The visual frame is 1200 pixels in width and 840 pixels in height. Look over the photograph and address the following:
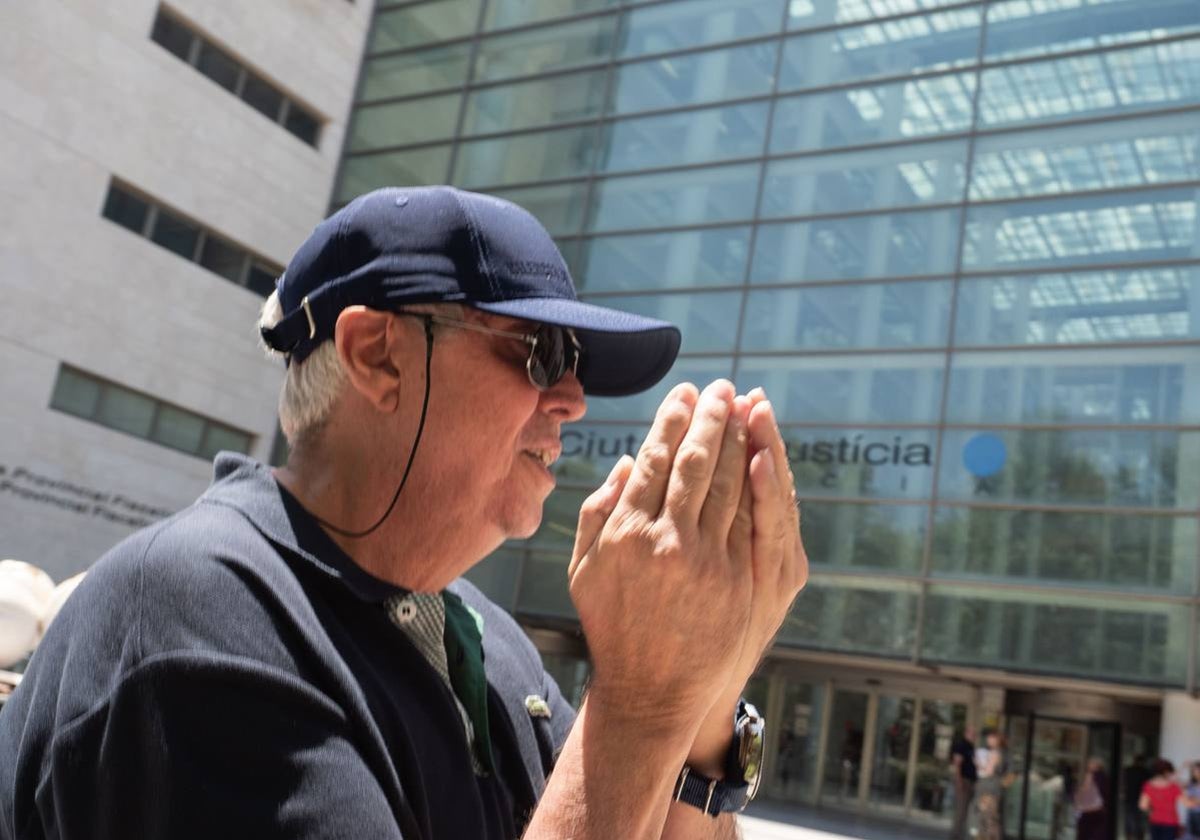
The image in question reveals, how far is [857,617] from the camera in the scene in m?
18.3

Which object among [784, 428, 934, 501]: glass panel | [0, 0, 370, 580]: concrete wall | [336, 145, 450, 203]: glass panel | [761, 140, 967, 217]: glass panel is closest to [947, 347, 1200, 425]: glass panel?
[784, 428, 934, 501]: glass panel

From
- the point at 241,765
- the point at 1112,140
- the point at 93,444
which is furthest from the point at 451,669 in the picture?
the point at 93,444

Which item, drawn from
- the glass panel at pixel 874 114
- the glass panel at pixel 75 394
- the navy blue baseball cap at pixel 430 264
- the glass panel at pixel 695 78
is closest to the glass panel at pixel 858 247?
the glass panel at pixel 874 114

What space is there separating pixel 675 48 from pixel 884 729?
1265 cm

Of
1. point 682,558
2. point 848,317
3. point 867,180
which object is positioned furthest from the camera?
point 867,180

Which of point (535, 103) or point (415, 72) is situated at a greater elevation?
point (415, 72)

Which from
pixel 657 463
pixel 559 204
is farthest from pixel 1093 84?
pixel 657 463

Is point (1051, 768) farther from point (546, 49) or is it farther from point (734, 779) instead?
point (734, 779)

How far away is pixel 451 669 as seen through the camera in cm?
167

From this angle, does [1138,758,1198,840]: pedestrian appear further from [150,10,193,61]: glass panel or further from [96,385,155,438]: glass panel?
[150,10,193,61]: glass panel

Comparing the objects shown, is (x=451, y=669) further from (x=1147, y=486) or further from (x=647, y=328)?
(x=1147, y=486)

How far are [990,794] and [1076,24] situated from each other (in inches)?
457

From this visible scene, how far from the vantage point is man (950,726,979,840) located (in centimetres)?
1655

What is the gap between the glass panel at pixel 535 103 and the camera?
76.8 ft
